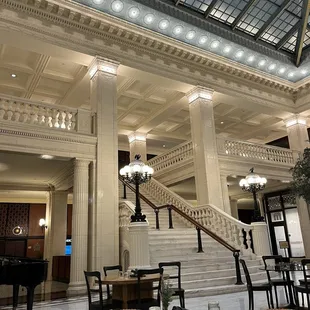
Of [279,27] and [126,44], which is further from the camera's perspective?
[279,27]

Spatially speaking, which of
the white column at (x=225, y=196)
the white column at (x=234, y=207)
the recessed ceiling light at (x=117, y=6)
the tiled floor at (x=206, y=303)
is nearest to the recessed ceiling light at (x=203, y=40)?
the recessed ceiling light at (x=117, y=6)

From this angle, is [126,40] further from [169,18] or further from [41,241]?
[41,241]

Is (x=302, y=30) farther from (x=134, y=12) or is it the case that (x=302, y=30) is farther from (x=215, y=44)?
(x=134, y=12)

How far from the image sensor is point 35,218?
18844 mm

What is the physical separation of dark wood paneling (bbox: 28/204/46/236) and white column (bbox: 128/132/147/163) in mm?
6165

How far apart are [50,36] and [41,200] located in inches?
439

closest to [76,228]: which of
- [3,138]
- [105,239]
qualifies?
[105,239]

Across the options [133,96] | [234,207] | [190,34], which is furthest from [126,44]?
[234,207]

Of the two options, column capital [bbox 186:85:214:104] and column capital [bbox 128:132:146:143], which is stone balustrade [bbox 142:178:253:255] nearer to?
column capital [bbox 186:85:214:104]

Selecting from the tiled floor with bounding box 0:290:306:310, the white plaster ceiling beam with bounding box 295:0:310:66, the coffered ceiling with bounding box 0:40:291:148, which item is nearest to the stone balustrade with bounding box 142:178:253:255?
the tiled floor with bounding box 0:290:306:310

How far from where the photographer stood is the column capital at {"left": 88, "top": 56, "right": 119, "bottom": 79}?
11055 mm

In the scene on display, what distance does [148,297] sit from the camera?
5.81m

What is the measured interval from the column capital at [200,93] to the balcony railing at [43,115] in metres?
5.05

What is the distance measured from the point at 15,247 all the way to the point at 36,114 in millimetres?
11411
